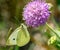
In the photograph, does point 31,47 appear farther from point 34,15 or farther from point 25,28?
point 34,15

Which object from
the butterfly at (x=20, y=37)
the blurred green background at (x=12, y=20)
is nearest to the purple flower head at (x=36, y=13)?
the butterfly at (x=20, y=37)

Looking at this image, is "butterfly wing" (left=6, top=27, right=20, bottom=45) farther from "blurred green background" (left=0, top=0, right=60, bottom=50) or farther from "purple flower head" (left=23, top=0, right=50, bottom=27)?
"blurred green background" (left=0, top=0, right=60, bottom=50)

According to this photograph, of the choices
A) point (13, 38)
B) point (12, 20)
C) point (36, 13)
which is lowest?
point (12, 20)

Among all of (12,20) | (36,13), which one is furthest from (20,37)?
(12,20)

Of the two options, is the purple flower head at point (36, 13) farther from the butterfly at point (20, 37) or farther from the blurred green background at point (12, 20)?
the blurred green background at point (12, 20)

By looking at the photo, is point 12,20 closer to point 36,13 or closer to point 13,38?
point 13,38

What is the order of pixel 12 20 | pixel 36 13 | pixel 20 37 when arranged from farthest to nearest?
pixel 12 20
pixel 20 37
pixel 36 13

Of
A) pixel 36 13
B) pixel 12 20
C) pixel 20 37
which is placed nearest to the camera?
pixel 36 13

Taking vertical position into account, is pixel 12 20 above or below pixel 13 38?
below

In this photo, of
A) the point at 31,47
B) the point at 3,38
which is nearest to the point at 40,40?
the point at 31,47
